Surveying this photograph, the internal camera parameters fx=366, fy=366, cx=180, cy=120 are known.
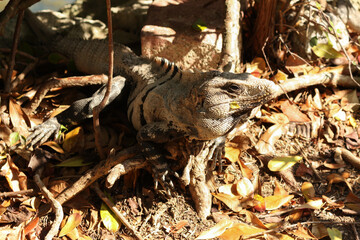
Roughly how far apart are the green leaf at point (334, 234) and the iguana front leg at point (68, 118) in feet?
6.62

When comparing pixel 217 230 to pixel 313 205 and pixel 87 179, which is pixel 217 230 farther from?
pixel 87 179

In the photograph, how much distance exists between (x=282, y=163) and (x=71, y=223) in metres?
1.70

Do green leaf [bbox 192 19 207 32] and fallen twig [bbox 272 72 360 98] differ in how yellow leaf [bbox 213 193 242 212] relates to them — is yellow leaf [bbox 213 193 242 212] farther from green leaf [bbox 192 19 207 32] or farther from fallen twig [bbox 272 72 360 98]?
green leaf [bbox 192 19 207 32]

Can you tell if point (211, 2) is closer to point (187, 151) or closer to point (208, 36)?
point (208, 36)

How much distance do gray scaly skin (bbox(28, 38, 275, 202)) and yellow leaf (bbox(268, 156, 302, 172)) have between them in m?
0.48

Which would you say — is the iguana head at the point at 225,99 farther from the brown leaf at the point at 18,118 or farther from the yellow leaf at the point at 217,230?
the brown leaf at the point at 18,118

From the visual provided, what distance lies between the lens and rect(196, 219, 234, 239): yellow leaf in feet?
8.04

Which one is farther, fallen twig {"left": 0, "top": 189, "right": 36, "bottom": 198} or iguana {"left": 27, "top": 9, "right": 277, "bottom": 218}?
fallen twig {"left": 0, "top": 189, "right": 36, "bottom": 198}

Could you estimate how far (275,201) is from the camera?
2.83 meters

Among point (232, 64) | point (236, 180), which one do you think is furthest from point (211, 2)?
point (236, 180)

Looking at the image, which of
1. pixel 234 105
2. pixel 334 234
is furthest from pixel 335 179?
pixel 234 105

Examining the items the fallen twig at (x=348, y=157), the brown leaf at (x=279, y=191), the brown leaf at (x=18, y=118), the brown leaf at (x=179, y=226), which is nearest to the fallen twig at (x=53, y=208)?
the brown leaf at (x=18, y=118)

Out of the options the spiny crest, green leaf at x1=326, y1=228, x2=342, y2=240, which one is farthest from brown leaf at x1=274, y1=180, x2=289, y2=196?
the spiny crest

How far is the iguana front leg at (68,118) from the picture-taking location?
3080 mm
